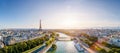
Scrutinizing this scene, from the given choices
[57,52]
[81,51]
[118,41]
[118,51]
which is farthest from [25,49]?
[118,41]

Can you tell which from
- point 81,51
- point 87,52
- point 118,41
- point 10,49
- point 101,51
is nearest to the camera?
point 10,49

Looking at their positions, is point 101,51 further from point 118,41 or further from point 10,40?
point 10,40

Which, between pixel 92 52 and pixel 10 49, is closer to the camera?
pixel 10 49

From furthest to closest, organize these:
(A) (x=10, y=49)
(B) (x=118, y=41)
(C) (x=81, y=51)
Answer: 1. (B) (x=118, y=41)
2. (C) (x=81, y=51)
3. (A) (x=10, y=49)

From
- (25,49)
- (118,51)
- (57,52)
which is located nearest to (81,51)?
(57,52)

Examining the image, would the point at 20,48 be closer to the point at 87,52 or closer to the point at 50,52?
the point at 50,52

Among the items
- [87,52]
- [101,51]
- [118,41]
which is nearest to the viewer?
[101,51]

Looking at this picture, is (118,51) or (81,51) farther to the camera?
(81,51)

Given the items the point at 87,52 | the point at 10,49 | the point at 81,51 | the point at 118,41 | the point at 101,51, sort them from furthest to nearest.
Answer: the point at 118,41 → the point at 81,51 → the point at 87,52 → the point at 101,51 → the point at 10,49

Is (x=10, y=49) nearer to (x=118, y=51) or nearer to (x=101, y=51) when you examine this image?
(x=101, y=51)
